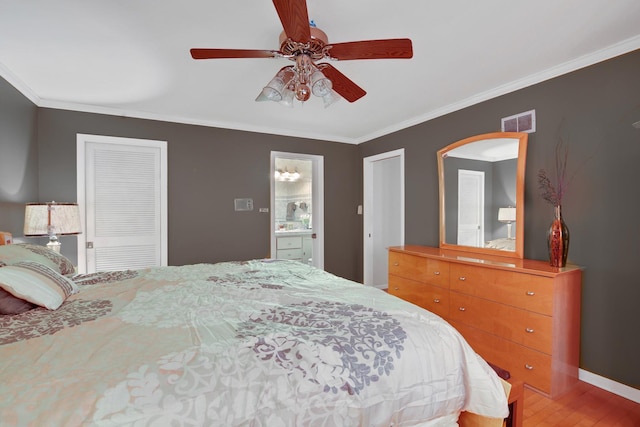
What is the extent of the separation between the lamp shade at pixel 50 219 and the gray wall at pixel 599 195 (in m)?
4.13

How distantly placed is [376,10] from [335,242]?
3.45 meters

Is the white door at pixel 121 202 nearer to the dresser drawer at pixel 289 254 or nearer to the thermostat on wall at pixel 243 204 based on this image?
the thermostat on wall at pixel 243 204

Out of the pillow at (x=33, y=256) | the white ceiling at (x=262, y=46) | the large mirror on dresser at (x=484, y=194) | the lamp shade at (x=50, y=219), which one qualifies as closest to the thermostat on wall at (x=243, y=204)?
the white ceiling at (x=262, y=46)

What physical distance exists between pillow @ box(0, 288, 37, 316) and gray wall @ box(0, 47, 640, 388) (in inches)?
63.5

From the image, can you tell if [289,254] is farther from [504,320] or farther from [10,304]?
[10,304]

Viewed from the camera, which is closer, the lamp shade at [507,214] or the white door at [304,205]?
the lamp shade at [507,214]

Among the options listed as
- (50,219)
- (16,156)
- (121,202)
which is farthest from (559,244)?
(16,156)

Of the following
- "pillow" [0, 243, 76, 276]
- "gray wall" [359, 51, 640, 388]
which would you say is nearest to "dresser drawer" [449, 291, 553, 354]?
"gray wall" [359, 51, 640, 388]

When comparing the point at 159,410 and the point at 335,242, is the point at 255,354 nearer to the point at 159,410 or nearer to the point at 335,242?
the point at 159,410

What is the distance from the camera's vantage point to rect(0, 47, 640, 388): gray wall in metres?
2.15

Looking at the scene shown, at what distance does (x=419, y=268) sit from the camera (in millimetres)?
3174

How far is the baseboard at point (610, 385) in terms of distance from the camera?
2094mm

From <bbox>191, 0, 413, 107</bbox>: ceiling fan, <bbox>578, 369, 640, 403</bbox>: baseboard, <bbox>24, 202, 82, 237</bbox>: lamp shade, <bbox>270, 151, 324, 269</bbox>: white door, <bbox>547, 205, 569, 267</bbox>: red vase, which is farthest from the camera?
<bbox>270, 151, 324, 269</bbox>: white door

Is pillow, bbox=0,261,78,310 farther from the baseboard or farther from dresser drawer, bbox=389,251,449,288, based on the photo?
the baseboard
